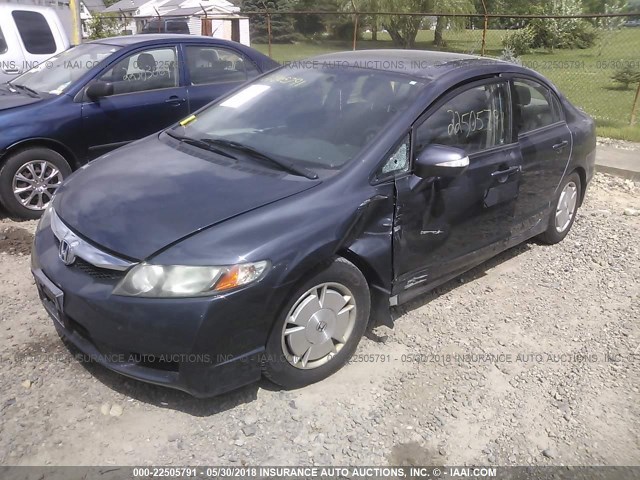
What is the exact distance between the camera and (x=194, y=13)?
1319 inches

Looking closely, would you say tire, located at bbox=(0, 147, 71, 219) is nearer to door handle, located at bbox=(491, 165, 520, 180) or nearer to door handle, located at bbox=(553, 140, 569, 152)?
door handle, located at bbox=(491, 165, 520, 180)

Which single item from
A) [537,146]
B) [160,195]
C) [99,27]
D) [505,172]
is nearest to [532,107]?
[537,146]

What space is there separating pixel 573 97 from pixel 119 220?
1534 cm

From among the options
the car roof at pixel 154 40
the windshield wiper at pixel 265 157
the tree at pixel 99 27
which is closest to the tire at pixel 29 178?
the car roof at pixel 154 40

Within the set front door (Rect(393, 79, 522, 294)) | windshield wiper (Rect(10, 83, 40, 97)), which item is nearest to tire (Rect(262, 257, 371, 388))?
front door (Rect(393, 79, 522, 294))

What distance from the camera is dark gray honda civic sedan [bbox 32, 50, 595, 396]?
2559mm

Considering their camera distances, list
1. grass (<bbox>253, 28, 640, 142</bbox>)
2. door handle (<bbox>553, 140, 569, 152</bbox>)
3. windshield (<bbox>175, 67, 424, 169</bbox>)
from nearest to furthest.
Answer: windshield (<bbox>175, 67, 424, 169</bbox>)
door handle (<bbox>553, 140, 569, 152</bbox>)
grass (<bbox>253, 28, 640, 142</bbox>)

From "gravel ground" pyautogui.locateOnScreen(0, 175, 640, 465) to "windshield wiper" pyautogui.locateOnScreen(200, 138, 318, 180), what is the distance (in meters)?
1.13

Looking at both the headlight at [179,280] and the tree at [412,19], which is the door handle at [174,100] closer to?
Result: the headlight at [179,280]

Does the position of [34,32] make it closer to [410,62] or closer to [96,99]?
[96,99]

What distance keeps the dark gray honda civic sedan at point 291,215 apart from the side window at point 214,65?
239cm

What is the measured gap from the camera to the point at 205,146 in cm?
351

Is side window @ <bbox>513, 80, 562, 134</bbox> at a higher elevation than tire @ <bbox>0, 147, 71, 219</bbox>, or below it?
higher

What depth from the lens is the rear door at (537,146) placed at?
4078mm
